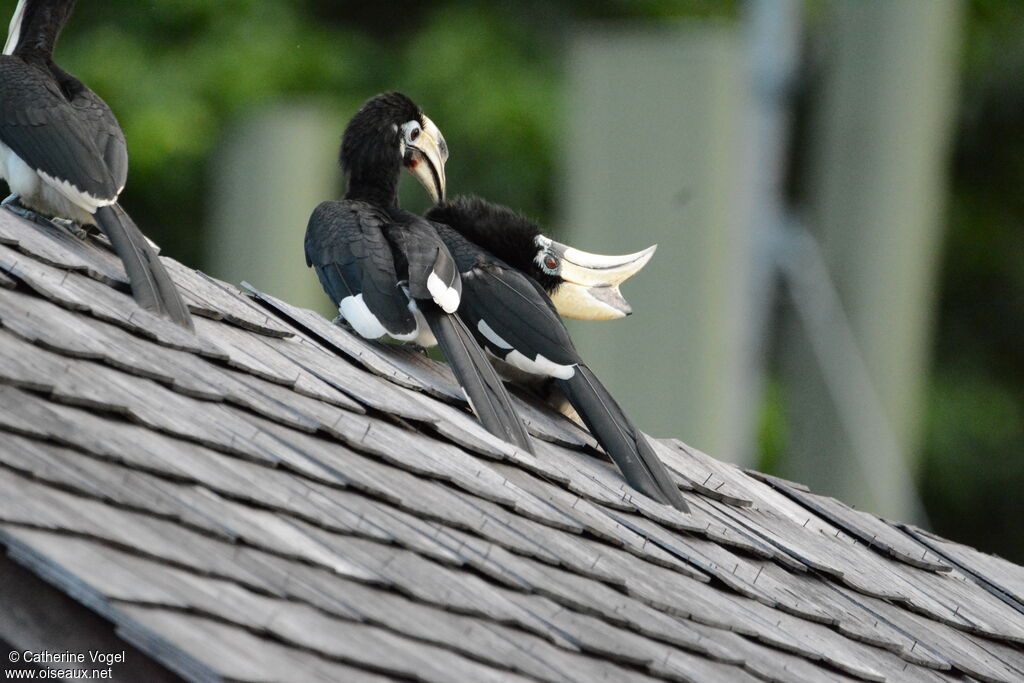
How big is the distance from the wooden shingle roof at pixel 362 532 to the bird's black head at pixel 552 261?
0.53 meters

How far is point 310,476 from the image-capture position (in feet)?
7.27

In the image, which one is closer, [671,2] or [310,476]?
[310,476]

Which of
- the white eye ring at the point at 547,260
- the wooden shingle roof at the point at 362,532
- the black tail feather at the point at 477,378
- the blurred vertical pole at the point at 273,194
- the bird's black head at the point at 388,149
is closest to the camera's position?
the wooden shingle roof at the point at 362,532

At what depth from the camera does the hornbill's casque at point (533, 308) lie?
10.2 feet

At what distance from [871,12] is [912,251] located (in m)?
1.06

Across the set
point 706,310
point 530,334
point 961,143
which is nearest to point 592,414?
point 530,334

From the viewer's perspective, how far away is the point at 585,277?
3.80 m

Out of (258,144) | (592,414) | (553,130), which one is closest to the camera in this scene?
(592,414)

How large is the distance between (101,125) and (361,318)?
0.77m

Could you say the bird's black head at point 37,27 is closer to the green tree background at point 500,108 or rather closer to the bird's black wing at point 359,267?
the bird's black wing at point 359,267

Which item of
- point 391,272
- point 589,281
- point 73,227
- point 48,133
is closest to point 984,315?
point 589,281

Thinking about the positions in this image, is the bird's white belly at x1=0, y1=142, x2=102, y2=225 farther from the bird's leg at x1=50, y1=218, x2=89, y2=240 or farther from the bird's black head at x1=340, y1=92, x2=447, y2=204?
the bird's black head at x1=340, y1=92, x2=447, y2=204

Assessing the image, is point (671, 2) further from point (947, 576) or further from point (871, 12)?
point (947, 576)

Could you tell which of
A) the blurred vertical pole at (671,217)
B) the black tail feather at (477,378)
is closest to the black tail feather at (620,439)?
the black tail feather at (477,378)
